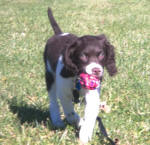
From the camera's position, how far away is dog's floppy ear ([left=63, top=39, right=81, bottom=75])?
336 cm

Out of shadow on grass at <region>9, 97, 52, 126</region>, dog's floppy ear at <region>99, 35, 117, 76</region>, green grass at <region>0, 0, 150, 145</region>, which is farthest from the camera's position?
shadow on grass at <region>9, 97, 52, 126</region>

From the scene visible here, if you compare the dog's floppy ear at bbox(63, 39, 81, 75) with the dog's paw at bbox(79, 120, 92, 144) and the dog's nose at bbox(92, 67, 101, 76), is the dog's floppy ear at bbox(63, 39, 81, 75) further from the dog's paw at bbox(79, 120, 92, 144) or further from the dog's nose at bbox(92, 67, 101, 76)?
the dog's paw at bbox(79, 120, 92, 144)

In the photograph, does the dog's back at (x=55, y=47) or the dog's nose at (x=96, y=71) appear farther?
the dog's back at (x=55, y=47)

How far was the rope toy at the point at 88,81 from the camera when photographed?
318 centimetres

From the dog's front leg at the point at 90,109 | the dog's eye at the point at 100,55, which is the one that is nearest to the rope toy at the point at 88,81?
the dog's front leg at the point at 90,109

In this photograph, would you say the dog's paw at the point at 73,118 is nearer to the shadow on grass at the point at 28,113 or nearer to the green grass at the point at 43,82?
the green grass at the point at 43,82

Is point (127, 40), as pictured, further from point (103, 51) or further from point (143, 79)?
point (103, 51)

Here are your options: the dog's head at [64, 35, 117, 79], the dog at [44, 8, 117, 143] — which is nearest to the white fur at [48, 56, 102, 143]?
the dog at [44, 8, 117, 143]

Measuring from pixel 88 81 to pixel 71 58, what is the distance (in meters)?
0.40

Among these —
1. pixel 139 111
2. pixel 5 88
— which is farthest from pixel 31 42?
pixel 139 111

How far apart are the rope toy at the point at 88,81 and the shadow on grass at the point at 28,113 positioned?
3.22 ft

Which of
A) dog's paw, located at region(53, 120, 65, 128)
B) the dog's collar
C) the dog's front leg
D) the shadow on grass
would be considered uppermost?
the dog's collar

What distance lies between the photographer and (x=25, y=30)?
9.61m

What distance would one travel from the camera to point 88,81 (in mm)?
3189
